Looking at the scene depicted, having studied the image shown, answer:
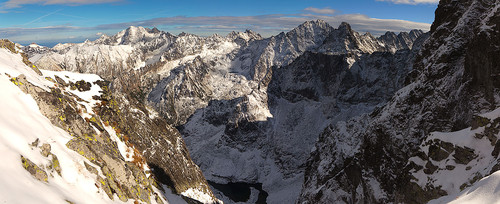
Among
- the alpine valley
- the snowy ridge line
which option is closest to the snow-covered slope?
the snowy ridge line

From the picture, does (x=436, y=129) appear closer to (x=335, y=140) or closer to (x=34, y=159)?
(x=335, y=140)

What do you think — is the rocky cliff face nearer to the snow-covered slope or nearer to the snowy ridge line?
the snowy ridge line

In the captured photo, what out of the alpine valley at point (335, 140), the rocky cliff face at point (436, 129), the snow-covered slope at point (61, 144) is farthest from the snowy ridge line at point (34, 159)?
the rocky cliff face at point (436, 129)

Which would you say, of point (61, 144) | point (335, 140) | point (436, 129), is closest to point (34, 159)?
point (61, 144)

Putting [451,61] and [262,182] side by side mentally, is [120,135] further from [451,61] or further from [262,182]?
[262,182]

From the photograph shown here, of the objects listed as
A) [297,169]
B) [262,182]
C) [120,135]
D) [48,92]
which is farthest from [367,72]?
[48,92]

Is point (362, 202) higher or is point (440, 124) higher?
point (440, 124)

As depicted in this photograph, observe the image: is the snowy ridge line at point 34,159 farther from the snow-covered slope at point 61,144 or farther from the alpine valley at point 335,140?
the alpine valley at point 335,140
